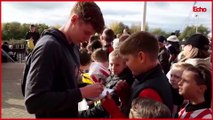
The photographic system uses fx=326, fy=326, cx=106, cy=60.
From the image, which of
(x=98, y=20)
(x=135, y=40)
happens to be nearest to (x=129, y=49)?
(x=135, y=40)

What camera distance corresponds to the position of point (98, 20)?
2234mm

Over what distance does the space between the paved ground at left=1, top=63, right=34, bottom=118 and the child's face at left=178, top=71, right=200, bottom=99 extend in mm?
3675

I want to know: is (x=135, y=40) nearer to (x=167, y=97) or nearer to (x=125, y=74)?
(x=167, y=97)

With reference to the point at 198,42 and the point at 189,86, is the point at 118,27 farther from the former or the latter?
the point at 189,86

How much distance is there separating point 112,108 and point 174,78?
37.8 inches

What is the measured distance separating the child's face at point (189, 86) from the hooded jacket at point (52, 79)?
94 centimetres

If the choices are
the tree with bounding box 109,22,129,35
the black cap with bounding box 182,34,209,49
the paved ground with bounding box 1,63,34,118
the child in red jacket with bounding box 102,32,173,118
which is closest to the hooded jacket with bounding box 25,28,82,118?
the child in red jacket with bounding box 102,32,173,118

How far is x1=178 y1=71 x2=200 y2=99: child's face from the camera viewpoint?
2.62 m

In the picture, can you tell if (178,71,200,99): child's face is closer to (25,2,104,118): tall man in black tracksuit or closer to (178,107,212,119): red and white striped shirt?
(178,107,212,119): red and white striped shirt

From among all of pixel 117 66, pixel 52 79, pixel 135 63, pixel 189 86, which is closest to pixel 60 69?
pixel 52 79

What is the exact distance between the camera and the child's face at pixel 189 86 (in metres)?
2.62

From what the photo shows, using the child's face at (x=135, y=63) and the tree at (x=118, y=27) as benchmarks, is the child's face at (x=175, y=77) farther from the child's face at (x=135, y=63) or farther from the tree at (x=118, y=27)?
the tree at (x=118, y=27)

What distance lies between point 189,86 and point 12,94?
246 inches

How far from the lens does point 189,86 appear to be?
263 cm
